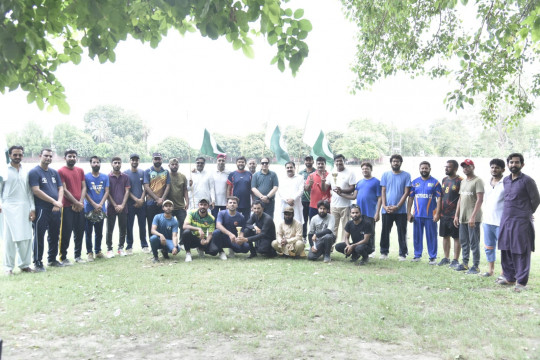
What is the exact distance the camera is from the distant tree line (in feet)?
92.5

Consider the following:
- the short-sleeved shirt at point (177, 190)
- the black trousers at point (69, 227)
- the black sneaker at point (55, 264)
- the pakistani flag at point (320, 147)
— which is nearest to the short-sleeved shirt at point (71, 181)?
the black trousers at point (69, 227)

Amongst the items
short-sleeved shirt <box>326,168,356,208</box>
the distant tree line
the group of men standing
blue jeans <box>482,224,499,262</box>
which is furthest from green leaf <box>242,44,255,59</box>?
the distant tree line

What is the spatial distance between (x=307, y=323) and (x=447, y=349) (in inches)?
55.1

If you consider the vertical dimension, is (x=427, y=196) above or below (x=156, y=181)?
below

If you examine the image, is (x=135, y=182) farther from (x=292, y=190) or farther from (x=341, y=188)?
(x=341, y=188)

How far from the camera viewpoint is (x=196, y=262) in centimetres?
823

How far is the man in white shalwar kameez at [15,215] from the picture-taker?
720 cm

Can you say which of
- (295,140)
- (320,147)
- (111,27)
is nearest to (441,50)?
(320,147)

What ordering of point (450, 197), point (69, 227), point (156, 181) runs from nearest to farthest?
point (450, 197) → point (69, 227) → point (156, 181)

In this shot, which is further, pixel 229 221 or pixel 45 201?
pixel 229 221

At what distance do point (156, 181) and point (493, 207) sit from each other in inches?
247

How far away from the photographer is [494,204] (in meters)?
6.82

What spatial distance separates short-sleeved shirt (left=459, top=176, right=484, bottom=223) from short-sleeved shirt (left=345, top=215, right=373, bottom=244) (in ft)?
5.19

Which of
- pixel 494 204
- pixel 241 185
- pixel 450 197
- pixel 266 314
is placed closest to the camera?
pixel 266 314
